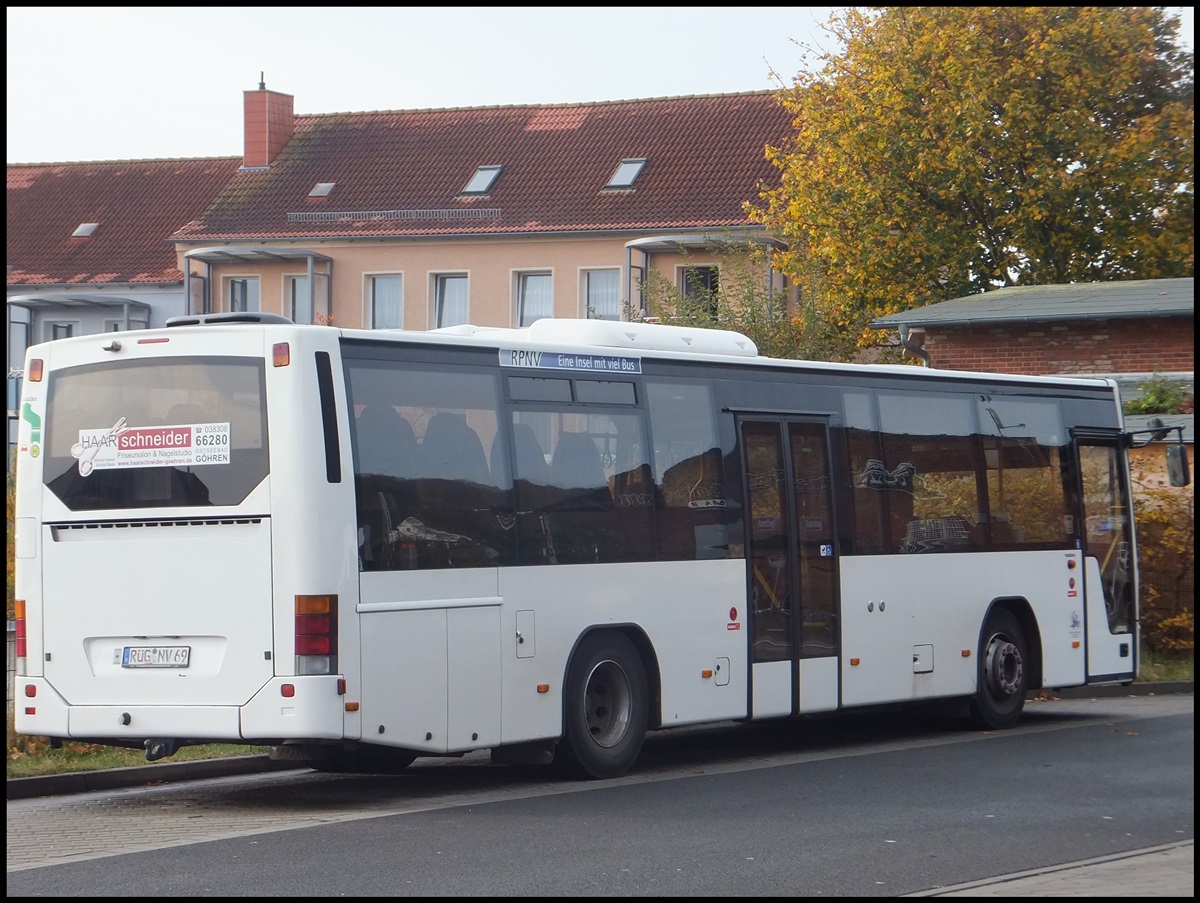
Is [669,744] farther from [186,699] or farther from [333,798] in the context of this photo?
[186,699]

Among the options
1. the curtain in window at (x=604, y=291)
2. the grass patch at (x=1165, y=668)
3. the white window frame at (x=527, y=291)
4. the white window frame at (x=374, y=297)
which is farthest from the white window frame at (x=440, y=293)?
the grass patch at (x=1165, y=668)

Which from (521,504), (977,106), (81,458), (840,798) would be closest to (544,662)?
(521,504)

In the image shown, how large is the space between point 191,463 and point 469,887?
159 inches

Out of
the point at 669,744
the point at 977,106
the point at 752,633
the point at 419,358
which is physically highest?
the point at 977,106

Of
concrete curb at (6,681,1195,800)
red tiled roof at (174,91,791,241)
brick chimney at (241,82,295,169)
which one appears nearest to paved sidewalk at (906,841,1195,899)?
concrete curb at (6,681,1195,800)

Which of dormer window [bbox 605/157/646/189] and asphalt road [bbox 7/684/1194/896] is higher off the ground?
dormer window [bbox 605/157/646/189]

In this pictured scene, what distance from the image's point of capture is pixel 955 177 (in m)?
35.9

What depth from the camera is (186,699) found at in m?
11.4

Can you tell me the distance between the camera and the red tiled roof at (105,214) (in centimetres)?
5547

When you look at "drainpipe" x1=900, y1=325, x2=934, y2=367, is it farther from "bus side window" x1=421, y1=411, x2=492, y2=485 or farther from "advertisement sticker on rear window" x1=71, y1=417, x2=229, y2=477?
"advertisement sticker on rear window" x1=71, y1=417, x2=229, y2=477

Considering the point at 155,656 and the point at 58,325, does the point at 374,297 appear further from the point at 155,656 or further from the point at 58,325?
the point at 155,656

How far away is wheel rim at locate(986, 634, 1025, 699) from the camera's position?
1658 centimetres

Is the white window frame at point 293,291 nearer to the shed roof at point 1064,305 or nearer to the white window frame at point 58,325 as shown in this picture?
the white window frame at point 58,325

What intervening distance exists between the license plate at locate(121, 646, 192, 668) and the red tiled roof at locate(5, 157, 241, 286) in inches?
1680
